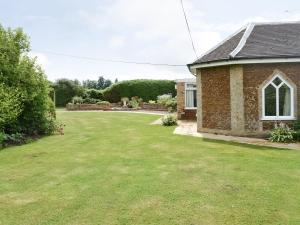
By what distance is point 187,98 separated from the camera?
90.3ft

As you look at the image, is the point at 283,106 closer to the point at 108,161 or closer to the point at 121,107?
the point at 108,161

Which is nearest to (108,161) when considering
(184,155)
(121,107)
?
(184,155)

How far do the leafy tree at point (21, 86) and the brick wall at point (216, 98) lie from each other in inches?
319

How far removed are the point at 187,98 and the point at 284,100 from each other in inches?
421

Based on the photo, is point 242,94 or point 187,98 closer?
point 242,94

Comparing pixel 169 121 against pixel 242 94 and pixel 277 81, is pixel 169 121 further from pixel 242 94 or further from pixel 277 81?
pixel 277 81

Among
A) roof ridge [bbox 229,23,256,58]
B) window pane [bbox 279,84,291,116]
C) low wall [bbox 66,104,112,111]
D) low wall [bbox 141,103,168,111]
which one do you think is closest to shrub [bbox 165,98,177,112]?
low wall [bbox 141,103,168,111]

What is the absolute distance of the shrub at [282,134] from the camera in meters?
15.9

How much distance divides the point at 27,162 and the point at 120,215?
6.20 meters

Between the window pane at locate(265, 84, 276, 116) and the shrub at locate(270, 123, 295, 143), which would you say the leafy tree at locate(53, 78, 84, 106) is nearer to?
the window pane at locate(265, 84, 276, 116)

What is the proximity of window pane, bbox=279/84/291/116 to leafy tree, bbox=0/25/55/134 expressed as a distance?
11.5 m

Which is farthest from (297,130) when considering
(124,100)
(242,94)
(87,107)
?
(87,107)

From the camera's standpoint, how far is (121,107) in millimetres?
44312

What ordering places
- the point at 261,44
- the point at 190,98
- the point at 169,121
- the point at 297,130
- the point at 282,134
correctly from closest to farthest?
the point at 282,134 → the point at 297,130 → the point at 261,44 → the point at 169,121 → the point at 190,98
